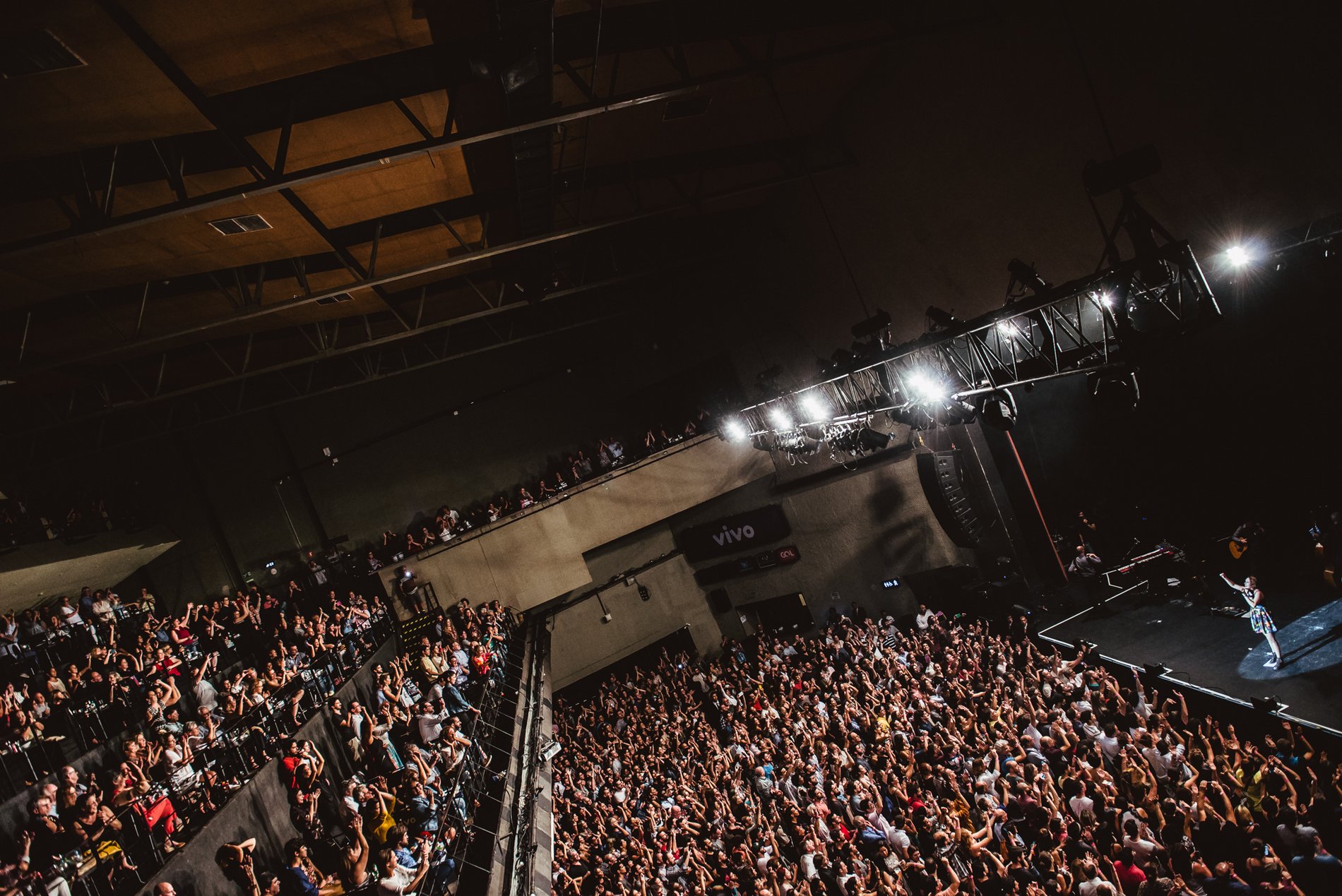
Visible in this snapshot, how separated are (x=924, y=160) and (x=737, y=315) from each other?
8.13 meters

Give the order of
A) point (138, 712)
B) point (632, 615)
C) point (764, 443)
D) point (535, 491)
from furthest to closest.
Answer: point (632, 615) → point (535, 491) → point (764, 443) → point (138, 712)

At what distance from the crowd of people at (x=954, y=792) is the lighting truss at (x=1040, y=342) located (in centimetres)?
399

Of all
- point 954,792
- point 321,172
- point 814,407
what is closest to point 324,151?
point 321,172

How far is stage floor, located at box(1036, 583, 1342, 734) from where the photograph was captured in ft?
27.1

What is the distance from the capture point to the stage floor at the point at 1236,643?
827cm

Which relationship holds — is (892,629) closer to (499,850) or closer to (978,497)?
(978,497)

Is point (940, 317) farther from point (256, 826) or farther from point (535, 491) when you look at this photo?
point (535, 491)

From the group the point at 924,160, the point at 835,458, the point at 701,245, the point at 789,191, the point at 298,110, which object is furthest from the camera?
the point at 835,458

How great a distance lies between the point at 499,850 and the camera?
709cm

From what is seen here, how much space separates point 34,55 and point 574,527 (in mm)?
13856

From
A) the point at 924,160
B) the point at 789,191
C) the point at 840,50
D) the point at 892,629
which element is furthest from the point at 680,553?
the point at 840,50

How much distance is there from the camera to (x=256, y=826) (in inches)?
270

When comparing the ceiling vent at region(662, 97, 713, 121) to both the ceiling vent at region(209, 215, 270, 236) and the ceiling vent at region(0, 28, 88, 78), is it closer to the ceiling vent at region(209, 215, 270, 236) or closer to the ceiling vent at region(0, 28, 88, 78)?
the ceiling vent at region(209, 215, 270, 236)

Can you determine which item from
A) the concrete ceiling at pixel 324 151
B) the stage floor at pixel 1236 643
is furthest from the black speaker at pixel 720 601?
the concrete ceiling at pixel 324 151
